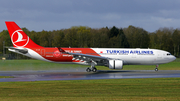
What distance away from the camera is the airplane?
30542mm

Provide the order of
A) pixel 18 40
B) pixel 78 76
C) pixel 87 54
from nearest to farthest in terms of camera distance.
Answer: pixel 78 76, pixel 87 54, pixel 18 40

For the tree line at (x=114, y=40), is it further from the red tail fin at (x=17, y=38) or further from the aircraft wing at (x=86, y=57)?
the aircraft wing at (x=86, y=57)

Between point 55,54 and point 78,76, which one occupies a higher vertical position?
point 55,54

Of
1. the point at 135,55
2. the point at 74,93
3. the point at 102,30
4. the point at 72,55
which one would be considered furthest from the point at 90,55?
the point at 102,30

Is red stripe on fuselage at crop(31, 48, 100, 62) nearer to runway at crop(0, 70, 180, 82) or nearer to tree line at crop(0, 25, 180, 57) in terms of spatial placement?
runway at crop(0, 70, 180, 82)

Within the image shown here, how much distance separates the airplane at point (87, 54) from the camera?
100ft

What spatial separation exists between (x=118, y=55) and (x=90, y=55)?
4159mm

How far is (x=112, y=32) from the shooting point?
9625 cm

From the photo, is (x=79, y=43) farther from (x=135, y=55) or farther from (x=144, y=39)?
(x=135, y=55)

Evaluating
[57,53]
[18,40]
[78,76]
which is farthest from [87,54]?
[18,40]

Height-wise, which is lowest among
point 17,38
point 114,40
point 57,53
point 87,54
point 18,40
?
point 87,54

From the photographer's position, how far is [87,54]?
3152cm

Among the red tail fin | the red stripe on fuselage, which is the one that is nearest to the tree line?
the red tail fin

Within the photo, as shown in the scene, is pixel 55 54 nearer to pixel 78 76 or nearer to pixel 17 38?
pixel 17 38
